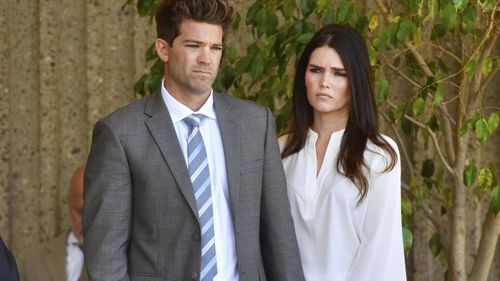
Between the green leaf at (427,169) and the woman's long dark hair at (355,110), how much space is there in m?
0.98

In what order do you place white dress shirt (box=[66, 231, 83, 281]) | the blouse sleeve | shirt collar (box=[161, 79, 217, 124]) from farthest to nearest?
white dress shirt (box=[66, 231, 83, 281])
the blouse sleeve
shirt collar (box=[161, 79, 217, 124])

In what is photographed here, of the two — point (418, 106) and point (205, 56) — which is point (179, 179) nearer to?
point (205, 56)

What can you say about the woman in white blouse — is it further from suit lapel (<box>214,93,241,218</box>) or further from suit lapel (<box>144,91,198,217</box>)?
suit lapel (<box>144,91,198,217</box>)

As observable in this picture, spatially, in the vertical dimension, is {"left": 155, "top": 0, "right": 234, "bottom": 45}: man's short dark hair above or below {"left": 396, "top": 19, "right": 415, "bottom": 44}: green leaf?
above

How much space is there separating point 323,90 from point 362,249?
447 mm

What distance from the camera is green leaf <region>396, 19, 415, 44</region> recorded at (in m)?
3.69

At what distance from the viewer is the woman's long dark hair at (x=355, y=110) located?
10.9 ft

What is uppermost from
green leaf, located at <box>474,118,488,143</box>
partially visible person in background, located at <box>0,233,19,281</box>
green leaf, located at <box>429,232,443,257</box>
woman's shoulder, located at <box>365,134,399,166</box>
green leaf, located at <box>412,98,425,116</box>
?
green leaf, located at <box>412,98,425,116</box>

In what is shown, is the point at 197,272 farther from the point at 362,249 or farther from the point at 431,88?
the point at 431,88

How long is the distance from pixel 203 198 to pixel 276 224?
0.24 metres

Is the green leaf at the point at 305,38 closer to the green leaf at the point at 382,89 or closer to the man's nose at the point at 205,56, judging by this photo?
the green leaf at the point at 382,89

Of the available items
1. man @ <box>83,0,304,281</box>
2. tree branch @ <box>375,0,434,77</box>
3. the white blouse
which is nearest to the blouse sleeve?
the white blouse

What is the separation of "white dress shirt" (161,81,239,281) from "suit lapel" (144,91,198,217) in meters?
0.02

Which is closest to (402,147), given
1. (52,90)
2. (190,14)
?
(190,14)
